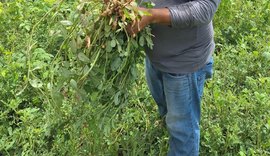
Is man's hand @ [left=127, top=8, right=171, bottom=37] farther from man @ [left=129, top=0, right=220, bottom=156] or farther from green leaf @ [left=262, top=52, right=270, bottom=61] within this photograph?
green leaf @ [left=262, top=52, right=270, bottom=61]

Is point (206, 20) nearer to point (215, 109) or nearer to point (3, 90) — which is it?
point (215, 109)

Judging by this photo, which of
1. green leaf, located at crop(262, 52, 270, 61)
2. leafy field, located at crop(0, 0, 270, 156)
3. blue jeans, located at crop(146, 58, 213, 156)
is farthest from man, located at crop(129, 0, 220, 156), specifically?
green leaf, located at crop(262, 52, 270, 61)

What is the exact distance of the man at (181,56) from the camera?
176cm

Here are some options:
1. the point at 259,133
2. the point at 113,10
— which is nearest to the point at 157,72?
the point at 113,10

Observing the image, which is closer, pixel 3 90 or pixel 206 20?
pixel 206 20

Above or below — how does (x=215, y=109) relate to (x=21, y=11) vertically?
below

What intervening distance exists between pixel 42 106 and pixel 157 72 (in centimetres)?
105

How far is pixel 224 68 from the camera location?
10.8ft

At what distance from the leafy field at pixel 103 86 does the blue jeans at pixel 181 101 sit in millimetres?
144

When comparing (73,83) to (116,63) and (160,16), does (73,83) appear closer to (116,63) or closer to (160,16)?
(116,63)

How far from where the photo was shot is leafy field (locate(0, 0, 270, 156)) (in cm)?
181

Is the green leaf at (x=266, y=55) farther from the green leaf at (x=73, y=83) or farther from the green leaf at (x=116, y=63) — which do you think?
the green leaf at (x=73, y=83)

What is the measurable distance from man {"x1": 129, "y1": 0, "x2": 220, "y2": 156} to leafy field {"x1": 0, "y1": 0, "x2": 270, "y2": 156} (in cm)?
10

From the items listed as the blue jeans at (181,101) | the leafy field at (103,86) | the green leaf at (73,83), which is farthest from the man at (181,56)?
the green leaf at (73,83)
